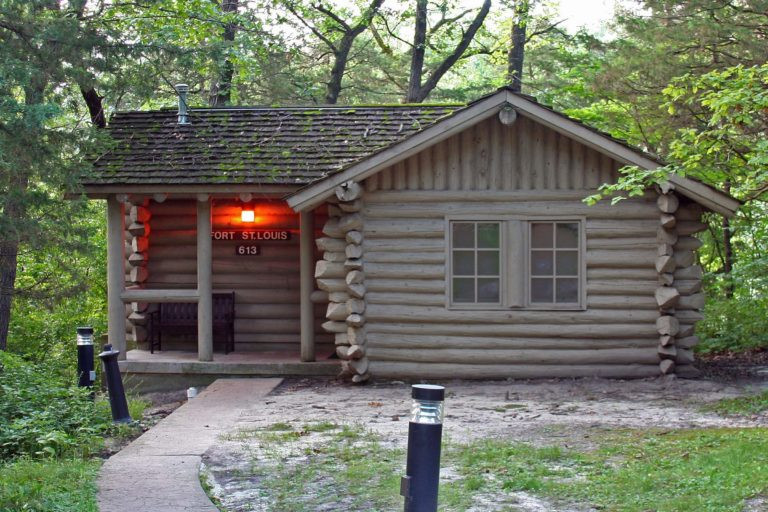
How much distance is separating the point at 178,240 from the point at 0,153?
5758mm

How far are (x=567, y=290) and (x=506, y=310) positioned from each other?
918 millimetres

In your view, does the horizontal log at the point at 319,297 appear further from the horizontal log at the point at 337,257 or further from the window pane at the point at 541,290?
the window pane at the point at 541,290

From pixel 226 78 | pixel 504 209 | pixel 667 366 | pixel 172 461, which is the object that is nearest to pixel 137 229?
pixel 504 209

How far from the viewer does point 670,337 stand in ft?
44.1

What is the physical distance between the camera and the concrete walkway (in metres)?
7.32

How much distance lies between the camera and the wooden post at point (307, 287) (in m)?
14.6

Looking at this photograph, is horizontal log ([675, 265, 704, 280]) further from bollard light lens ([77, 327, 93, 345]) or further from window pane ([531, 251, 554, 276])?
bollard light lens ([77, 327, 93, 345])

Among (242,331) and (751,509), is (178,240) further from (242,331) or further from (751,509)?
(751,509)

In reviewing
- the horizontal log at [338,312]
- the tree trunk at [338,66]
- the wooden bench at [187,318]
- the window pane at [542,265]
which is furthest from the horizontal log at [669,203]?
the tree trunk at [338,66]

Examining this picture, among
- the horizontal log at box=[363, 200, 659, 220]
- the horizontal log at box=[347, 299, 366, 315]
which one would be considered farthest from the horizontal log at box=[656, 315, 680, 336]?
the horizontal log at box=[347, 299, 366, 315]

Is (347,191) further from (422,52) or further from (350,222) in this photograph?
(422,52)

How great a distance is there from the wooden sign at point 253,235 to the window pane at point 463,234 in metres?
3.23

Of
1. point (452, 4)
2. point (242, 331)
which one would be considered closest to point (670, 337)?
point (242, 331)

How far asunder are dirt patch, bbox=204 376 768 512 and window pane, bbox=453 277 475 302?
1195 mm
